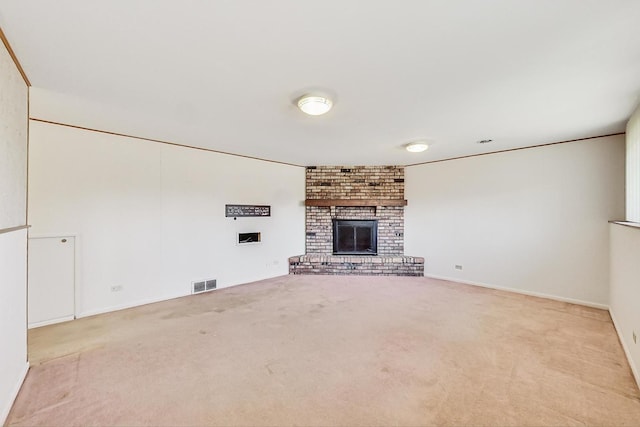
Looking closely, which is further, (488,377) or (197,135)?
(197,135)

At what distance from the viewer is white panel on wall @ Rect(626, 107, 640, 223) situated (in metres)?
2.87

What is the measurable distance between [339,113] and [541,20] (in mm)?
1694

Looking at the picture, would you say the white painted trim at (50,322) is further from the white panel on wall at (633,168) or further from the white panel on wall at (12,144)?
the white panel on wall at (633,168)

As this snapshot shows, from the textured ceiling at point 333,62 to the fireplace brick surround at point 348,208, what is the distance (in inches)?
→ 103

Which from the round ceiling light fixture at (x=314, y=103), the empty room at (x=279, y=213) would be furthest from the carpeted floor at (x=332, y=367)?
the round ceiling light fixture at (x=314, y=103)

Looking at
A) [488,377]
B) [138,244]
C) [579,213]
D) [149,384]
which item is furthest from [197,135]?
[579,213]

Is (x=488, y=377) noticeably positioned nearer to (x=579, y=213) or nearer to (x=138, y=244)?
(x=579, y=213)

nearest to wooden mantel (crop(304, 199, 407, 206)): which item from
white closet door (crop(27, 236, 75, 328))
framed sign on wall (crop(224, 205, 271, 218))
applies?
framed sign on wall (crop(224, 205, 271, 218))

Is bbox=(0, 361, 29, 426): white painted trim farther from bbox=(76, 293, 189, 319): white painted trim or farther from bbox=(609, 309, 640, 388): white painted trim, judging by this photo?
bbox=(609, 309, 640, 388): white painted trim

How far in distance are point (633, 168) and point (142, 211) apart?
6135 mm

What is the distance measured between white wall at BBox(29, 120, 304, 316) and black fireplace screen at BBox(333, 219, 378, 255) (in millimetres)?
1522

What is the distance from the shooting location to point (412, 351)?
255 centimetres

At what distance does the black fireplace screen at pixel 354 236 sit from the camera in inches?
239

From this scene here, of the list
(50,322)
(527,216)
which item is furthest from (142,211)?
(527,216)
